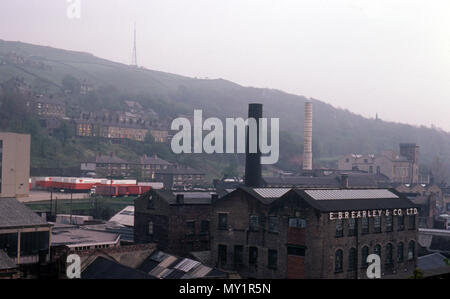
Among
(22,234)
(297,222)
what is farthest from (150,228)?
(297,222)

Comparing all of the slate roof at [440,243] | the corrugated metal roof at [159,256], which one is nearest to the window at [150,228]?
the corrugated metal roof at [159,256]

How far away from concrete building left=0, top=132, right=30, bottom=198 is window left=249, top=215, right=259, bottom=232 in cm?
4014

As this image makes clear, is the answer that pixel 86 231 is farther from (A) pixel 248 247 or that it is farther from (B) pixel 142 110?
(B) pixel 142 110

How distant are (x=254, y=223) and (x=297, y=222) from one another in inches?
139

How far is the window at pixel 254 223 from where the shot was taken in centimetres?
3272

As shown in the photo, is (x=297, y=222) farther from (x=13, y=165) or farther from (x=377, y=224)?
(x=13, y=165)

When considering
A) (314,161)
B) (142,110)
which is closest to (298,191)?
(314,161)

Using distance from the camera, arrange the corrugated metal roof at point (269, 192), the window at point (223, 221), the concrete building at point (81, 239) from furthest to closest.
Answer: the window at point (223, 221) → the corrugated metal roof at point (269, 192) → the concrete building at point (81, 239)

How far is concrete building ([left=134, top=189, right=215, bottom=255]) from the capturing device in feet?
121

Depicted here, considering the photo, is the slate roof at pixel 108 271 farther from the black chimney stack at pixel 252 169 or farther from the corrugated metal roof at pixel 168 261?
the black chimney stack at pixel 252 169

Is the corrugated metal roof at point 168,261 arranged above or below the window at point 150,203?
below

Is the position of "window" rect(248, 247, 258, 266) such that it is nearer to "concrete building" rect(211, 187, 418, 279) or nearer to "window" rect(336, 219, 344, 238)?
"concrete building" rect(211, 187, 418, 279)

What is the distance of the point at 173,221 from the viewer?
3691 cm

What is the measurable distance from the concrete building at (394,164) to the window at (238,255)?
65.4 meters
